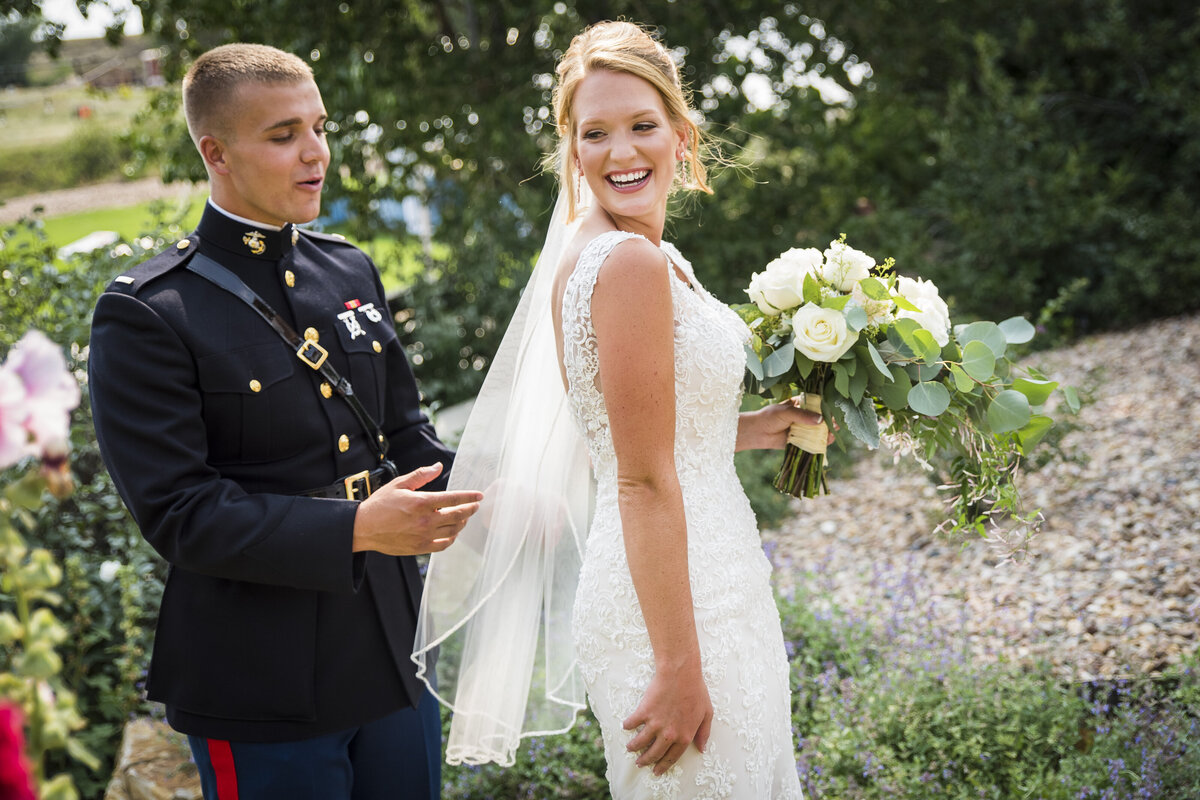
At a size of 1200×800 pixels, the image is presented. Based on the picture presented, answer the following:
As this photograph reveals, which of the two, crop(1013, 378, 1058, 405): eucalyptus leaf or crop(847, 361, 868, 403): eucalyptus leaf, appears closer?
crop(847, 361, 868, 403): eucalyptus leaf

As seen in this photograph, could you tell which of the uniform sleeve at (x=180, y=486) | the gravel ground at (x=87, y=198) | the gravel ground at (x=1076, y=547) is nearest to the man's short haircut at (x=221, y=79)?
the uniform sleeve at (x=180, y=486)

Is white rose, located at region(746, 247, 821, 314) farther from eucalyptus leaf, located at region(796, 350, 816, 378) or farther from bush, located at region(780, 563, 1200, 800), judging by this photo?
bush, located at region(780, 563, 1200, 800)

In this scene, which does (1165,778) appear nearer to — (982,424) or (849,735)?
(849,735)

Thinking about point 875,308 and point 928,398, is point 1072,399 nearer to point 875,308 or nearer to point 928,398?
point 928,398

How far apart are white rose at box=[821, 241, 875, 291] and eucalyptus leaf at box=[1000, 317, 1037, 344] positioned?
1.42 feet

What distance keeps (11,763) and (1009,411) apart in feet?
7.39

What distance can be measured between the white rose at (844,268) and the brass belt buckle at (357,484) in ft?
4.22

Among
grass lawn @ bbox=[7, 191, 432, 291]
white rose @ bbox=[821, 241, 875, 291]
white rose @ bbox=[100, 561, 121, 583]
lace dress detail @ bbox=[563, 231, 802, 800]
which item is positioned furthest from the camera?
grass lawn @ bbox=[7, 191, 432, 291]

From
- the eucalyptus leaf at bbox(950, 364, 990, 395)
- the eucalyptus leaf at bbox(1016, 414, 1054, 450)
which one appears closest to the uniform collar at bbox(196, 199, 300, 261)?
the eucalyptus leaf at bbox(950, 364, 990, 395)

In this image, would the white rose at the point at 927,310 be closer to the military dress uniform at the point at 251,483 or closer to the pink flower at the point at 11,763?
the military dress uniform at the point at 251,483

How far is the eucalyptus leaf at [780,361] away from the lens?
230 cm

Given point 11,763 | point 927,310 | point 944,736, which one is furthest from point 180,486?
point 944,736

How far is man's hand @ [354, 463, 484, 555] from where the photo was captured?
201cm

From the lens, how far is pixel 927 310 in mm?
2361
